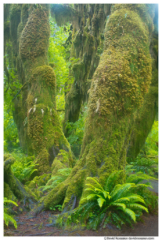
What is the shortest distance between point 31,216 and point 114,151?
2.48 metres

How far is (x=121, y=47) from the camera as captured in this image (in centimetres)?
485

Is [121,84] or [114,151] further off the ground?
[121,84]

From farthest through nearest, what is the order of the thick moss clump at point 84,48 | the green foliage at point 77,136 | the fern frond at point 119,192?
the green foliage at point 77,136
the thick moss clump at point 84,48
the fern frond at point 119,192

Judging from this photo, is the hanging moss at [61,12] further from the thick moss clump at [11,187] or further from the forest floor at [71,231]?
the forest floor at [71,231]

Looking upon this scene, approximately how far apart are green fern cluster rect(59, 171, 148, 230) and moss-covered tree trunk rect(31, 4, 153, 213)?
0.35 m

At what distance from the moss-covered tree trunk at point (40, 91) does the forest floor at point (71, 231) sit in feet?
11.8

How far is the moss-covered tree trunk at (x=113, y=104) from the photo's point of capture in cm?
444

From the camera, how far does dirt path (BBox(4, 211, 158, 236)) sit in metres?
3.55

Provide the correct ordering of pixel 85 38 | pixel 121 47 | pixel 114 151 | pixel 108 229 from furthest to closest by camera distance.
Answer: pixel 85 38 → pixel 121 47 → pixel 114 151 → pixel 108 229

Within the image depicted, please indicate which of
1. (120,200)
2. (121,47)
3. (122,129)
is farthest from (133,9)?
(120,200)

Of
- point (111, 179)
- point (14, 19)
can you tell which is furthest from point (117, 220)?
point (14, 19)

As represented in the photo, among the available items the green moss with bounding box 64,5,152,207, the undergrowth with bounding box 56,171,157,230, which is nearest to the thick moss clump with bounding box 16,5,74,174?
the green moss with bounding box 64,5,152,207

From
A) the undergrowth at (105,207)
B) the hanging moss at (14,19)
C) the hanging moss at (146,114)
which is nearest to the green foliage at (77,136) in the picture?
the hanging moss at (146,114)

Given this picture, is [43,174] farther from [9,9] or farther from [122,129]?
[9,9]
